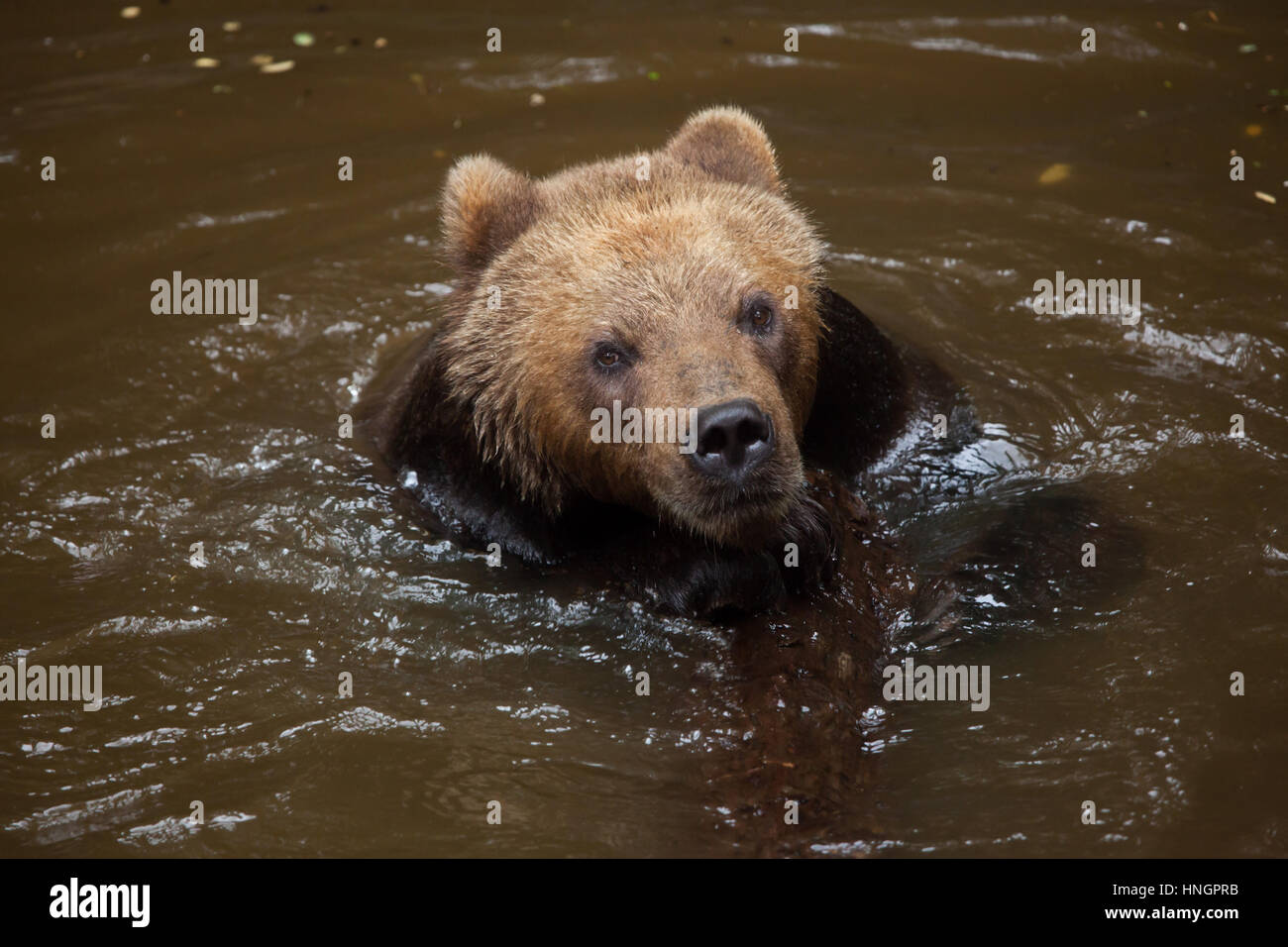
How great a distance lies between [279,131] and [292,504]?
4.63 metres

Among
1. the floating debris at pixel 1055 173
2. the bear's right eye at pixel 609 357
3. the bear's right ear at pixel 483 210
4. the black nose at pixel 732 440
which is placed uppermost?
the floating debris at pixel 1055 173

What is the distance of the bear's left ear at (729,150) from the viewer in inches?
229

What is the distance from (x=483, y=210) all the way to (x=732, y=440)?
5.71 feet

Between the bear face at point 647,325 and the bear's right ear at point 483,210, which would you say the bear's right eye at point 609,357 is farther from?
the bear's right ear at point 483,210

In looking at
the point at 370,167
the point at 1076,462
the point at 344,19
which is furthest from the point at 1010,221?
the point at 344,19

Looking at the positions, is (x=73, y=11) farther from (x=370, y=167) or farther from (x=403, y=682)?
(x=403, y=682)

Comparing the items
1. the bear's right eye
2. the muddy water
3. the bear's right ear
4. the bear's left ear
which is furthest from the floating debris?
the bear's right eye

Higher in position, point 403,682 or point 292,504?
point 292,504

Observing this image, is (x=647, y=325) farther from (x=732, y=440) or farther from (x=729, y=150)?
(x=729, y=150)

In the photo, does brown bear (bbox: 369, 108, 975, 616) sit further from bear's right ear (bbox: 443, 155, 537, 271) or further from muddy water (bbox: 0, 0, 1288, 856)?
muddy water (bbox: 0, 0, 1288, 856)

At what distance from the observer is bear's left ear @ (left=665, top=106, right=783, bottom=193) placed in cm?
582

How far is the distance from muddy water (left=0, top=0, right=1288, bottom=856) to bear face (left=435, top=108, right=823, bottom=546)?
26.2 inches

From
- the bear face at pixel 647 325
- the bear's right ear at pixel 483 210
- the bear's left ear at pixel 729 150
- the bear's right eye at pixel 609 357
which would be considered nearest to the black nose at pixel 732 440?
the bear face at pixel 647 325

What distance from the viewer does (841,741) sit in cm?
465
